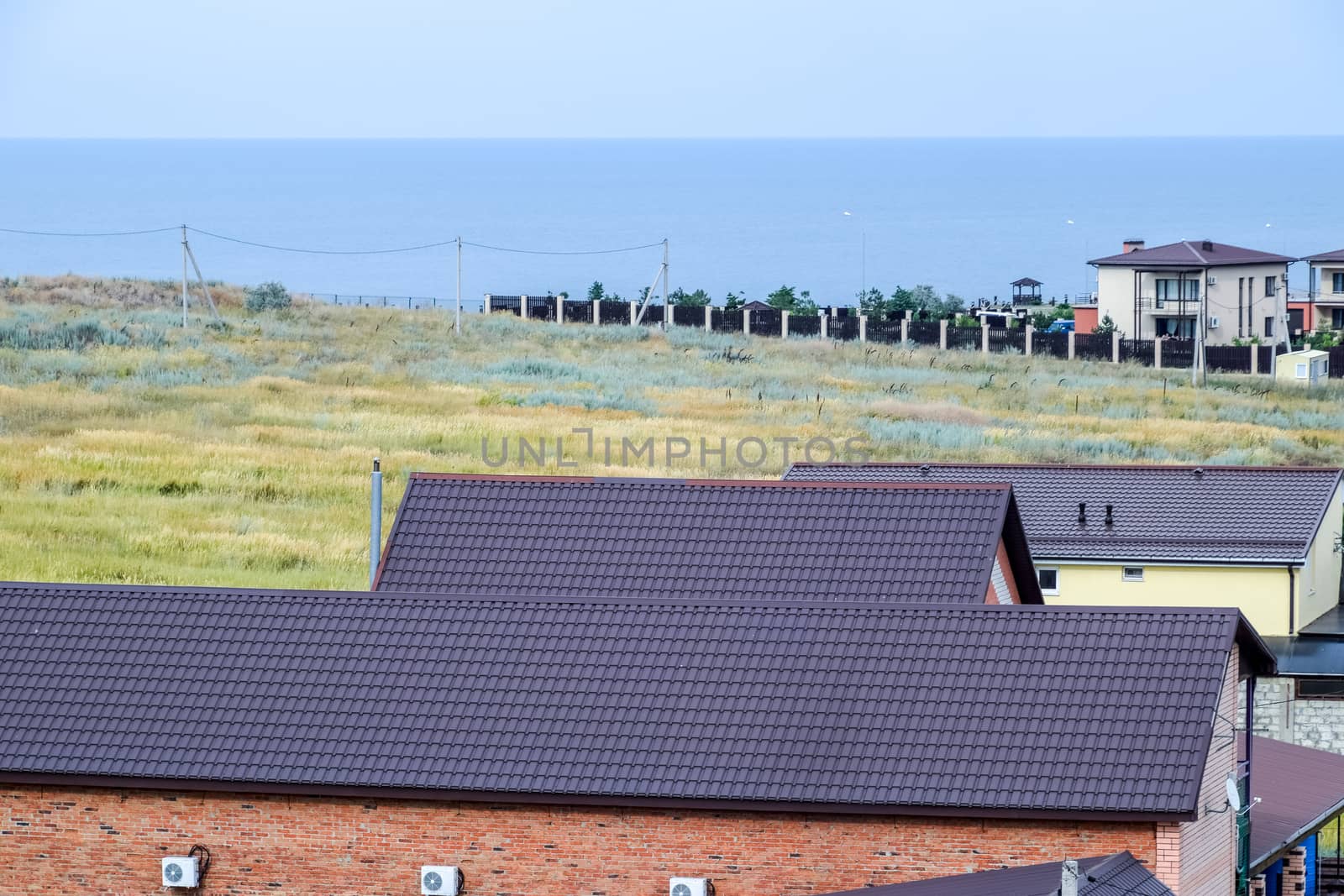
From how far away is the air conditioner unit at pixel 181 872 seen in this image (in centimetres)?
1739

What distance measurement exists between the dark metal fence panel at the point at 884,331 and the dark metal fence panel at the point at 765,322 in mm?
4319

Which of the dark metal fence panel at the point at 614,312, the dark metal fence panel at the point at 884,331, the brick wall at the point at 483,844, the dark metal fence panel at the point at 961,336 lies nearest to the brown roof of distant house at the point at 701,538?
the brick wall at the point at 483,844

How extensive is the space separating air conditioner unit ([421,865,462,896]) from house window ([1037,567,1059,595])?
60.0 feet

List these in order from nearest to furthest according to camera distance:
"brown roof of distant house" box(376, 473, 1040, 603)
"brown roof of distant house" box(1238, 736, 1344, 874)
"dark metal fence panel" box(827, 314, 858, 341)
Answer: "brown roof of distant house" box(1238, 736, 1344, 874)
"brown roof of distant house" box(376, 473, 1040, 603)
"dark metal fence panel" box(827, 314, 858, 341)

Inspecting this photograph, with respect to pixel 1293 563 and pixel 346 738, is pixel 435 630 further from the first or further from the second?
pixel 1293 563

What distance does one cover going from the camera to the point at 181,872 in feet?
57.2

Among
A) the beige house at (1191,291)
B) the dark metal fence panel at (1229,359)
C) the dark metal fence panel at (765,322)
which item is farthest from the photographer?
the beige house at (1191,291)

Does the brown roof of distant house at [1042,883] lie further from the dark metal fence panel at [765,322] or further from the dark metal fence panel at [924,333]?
the dark metal fence panel at [765,322]

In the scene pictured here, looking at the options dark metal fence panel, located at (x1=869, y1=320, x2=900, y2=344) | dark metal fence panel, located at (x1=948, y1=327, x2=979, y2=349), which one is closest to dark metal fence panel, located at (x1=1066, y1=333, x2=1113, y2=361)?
dark metal fence panel, located at (x1=948, y1=327, x2=979, y2=349)

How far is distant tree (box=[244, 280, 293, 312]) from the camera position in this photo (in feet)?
290

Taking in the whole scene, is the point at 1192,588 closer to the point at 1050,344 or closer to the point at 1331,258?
the point at 1050,344

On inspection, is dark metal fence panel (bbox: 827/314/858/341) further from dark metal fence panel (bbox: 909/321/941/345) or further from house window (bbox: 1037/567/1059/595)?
house window (bbox: 1037/567/1059/595)

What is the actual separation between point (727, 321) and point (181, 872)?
78971mm

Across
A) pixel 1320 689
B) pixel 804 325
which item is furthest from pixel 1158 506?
pixel 804 325
